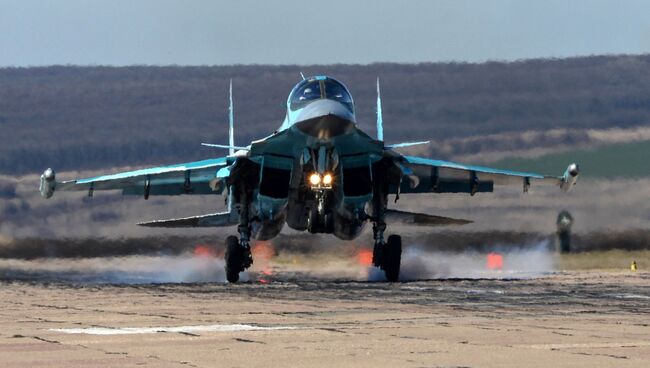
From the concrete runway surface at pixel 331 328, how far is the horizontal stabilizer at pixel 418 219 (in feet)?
28.1

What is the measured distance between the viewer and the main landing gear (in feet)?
102

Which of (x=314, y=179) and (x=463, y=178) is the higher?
(x=463, y=178)

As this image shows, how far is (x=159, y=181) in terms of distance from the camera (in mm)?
35062

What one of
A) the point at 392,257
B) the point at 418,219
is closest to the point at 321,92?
the point at 392,257

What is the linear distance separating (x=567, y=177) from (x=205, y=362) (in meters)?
24.9

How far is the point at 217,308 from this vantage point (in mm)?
18406

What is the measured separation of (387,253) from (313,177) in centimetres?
344

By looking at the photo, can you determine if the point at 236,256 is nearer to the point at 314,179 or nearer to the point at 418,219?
the point at 314,179

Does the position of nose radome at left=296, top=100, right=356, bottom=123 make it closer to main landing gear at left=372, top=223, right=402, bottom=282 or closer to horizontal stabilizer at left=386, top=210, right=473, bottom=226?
main landing gear at left=372, top=223, right=402, bottom=282

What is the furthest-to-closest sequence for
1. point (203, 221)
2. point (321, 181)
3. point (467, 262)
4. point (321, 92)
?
point (467, 262) < point (203, 221) < point (321, 92) < point (321, 181)

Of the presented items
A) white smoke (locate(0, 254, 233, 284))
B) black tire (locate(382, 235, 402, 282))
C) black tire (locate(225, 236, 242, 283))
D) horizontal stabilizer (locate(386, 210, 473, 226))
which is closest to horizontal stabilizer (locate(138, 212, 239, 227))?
black tire (locate(225, 236, 242, 283))

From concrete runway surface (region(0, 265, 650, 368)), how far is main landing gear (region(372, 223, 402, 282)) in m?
6.78

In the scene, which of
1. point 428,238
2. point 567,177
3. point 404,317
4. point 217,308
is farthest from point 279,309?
point 428,238

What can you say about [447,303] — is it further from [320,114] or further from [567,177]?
[567,177]
